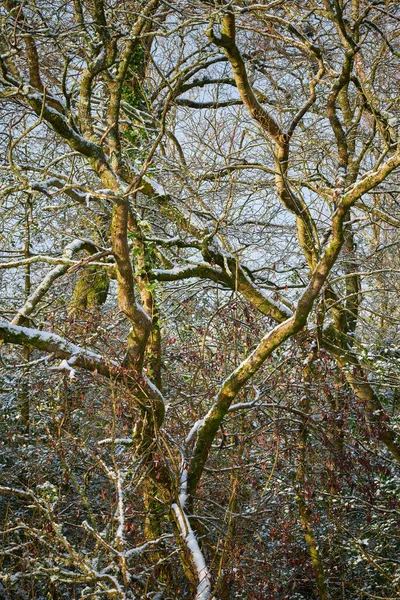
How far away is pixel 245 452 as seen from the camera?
6918 millimetres

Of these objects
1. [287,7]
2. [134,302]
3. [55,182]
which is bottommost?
[134,302]

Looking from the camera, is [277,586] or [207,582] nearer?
[207,582]

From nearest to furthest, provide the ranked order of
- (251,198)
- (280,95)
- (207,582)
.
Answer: (207,582)
(251,198)
(280,95)

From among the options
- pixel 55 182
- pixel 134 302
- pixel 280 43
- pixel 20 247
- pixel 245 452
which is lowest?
pixel 245 452

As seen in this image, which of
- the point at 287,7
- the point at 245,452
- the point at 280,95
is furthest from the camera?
the point at 280,95

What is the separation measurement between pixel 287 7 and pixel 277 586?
22.7 ft

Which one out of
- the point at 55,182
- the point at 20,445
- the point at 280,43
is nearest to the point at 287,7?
the point at 280,43

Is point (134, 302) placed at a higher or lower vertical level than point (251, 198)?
lower

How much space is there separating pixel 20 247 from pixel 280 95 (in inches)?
182

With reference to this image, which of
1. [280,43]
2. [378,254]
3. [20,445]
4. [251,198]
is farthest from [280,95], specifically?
[20,445]

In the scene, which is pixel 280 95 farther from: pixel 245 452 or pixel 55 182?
pixel 245 452

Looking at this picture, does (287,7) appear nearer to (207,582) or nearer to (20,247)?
(20,247)

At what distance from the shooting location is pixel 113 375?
6.37m

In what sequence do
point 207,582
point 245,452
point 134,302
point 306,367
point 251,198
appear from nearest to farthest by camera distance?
1. point 207,582
2. point 134,302
3. point 245,452
4. point 306,367
5. point 251,198
